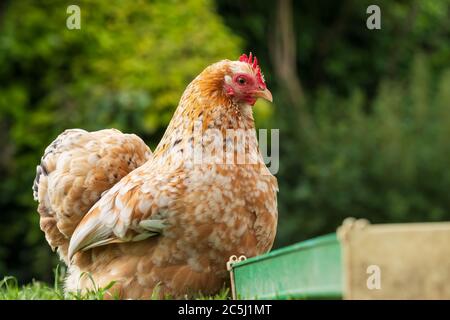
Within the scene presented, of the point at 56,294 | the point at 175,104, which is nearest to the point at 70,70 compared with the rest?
the point at 175,104

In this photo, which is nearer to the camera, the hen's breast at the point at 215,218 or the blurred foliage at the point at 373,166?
the hen's breast at the point at 215,218

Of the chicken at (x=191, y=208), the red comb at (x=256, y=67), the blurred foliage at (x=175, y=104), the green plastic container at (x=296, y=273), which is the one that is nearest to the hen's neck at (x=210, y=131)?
the chicken at (x=191, y=208)

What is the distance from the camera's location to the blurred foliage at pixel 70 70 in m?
10.6

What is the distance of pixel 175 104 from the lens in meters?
10.3

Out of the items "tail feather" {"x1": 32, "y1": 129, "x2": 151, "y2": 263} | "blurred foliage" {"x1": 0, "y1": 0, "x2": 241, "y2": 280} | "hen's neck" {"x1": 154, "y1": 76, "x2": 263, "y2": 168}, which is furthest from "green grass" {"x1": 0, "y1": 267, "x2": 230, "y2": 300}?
"blurred foliage" {"x1": 0, "y1": 0, "x2": 241, "y2": 280}

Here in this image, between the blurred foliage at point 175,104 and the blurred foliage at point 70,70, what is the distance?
18 millimetres

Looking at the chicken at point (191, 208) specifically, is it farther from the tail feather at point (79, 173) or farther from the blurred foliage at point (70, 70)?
the blurred foliage at point (70, 70)

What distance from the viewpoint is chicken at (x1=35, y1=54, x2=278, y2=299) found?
137 inches

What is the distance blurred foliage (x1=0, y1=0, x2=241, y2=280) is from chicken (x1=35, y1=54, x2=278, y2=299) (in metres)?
6.56

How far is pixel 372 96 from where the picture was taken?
15.7 metres

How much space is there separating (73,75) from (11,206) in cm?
187

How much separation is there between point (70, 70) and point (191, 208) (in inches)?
335

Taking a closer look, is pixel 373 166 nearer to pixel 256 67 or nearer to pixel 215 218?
pixel 256 67
